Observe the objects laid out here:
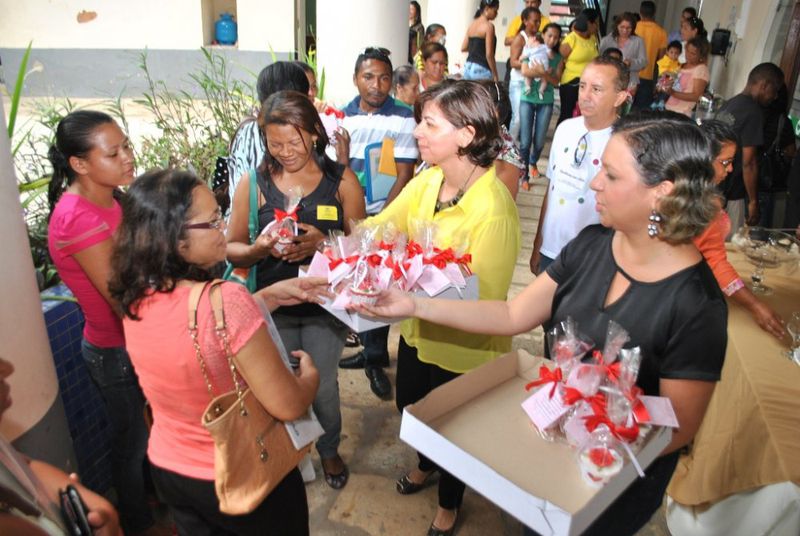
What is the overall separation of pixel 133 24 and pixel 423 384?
1281 centimetres

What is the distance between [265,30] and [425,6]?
5.30 meters

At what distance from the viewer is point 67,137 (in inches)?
94.0

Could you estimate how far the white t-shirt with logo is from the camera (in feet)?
11.0

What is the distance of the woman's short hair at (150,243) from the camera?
1.63 metres

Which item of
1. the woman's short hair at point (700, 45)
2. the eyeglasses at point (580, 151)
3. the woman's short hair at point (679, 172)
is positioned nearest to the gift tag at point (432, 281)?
the woman's short hair at point (679, 172)

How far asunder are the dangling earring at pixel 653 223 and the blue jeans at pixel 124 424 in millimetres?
2079

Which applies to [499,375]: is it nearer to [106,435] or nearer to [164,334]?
[164,334]

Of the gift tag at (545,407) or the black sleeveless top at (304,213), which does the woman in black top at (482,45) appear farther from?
the gift tag at (545,407)

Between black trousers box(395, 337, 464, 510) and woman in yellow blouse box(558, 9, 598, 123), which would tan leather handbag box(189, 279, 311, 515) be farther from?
woman in yellow blouse box(558, 9, 598, 123)

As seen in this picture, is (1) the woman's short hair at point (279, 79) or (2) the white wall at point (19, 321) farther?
(1) the woman's short hair at point (279, 79)

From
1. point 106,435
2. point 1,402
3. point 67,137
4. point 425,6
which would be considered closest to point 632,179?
point 1,402

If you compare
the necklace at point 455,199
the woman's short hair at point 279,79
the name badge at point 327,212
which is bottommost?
the name badge at point 327,212

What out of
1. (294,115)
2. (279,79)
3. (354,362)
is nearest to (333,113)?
(279,79)

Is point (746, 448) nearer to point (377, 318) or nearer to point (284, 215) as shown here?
point (377, 318)
